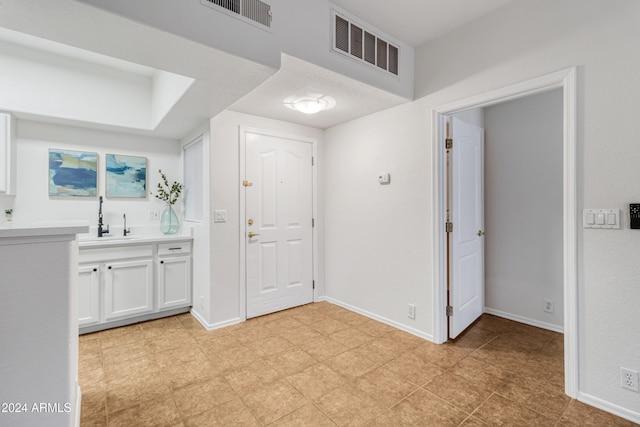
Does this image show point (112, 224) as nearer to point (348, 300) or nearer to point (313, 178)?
point (313, 178)

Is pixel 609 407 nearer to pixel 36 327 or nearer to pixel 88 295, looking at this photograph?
pixel 36 327

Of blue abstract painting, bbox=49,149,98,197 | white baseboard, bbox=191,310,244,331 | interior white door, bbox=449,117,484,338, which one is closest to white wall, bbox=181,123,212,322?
white baseboard, bbox=191,310,244,331

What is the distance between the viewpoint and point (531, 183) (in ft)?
10.2

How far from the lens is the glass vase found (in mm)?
3580

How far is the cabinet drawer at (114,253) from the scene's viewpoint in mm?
2848

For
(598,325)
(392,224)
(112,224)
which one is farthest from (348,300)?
(112,224)

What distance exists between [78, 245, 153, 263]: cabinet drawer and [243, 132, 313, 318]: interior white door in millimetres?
1066

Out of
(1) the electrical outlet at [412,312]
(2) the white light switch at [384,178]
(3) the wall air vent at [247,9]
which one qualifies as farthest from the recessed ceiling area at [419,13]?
(1) the electrical outlet at [412,312]

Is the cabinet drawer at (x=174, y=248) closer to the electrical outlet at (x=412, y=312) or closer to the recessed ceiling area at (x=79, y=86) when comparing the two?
the recessed ceiling area at (x=79, y=86)

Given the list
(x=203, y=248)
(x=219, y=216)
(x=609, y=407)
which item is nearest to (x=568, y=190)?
(x=609, y=407)

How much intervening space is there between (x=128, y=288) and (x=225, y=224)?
1.19 m

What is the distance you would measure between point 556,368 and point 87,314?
4054 mm

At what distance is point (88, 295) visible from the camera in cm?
286

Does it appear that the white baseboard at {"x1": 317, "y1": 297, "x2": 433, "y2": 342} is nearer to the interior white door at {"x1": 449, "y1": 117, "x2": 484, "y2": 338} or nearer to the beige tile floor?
the beige tile floor
